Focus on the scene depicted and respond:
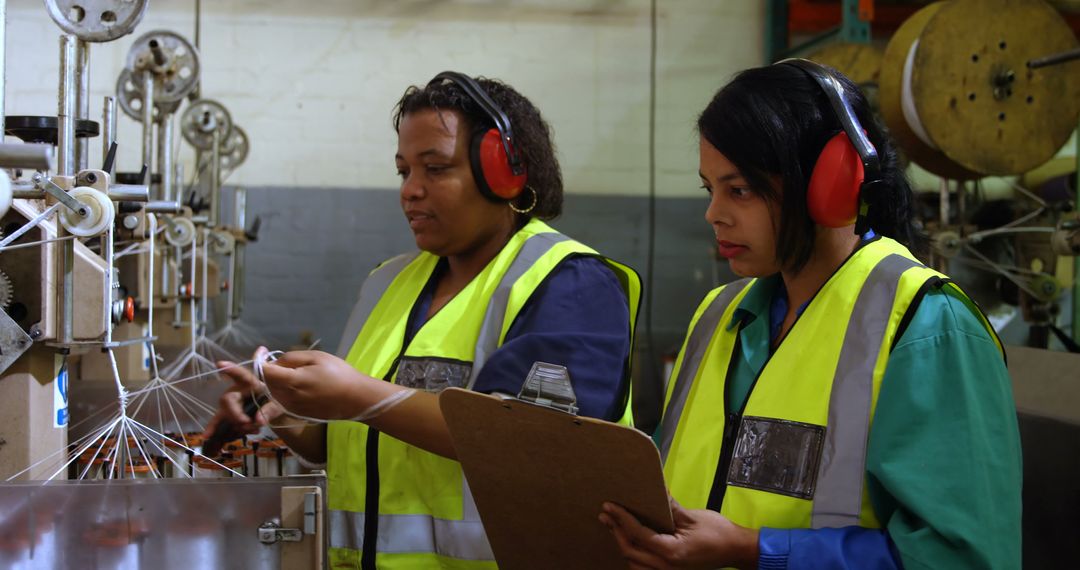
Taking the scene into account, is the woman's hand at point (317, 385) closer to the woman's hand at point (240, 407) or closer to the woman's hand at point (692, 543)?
the woman's hand at point (240, 407)

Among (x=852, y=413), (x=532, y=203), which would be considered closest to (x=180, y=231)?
(x=532, y=203)

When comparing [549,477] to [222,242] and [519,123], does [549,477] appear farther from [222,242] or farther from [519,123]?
[222,242]

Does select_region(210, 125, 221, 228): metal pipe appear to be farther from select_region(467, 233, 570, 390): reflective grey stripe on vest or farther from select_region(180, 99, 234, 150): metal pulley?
select_region(467, 233, 570, 390): reflective grey stripe on vest

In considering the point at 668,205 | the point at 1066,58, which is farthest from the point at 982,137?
the point at 668,205

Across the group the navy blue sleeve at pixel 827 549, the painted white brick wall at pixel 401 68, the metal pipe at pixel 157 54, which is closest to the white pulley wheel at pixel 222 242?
the metal pipe at pixel 157 54

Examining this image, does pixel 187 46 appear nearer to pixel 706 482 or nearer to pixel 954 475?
pixel 706 482

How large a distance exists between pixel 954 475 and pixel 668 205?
4.35 meters

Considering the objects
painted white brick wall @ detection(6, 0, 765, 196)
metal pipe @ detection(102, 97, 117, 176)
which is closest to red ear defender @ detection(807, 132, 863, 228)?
metal pipe @ detection(102, 97, 117, 176)

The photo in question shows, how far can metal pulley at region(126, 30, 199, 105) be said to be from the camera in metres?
3.12

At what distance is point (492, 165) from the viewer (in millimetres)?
1534

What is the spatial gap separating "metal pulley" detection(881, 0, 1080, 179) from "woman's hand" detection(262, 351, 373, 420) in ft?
7.74

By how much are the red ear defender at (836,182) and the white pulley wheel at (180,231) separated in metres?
2.23

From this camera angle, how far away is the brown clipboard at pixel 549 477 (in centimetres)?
98

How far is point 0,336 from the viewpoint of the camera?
129cm
